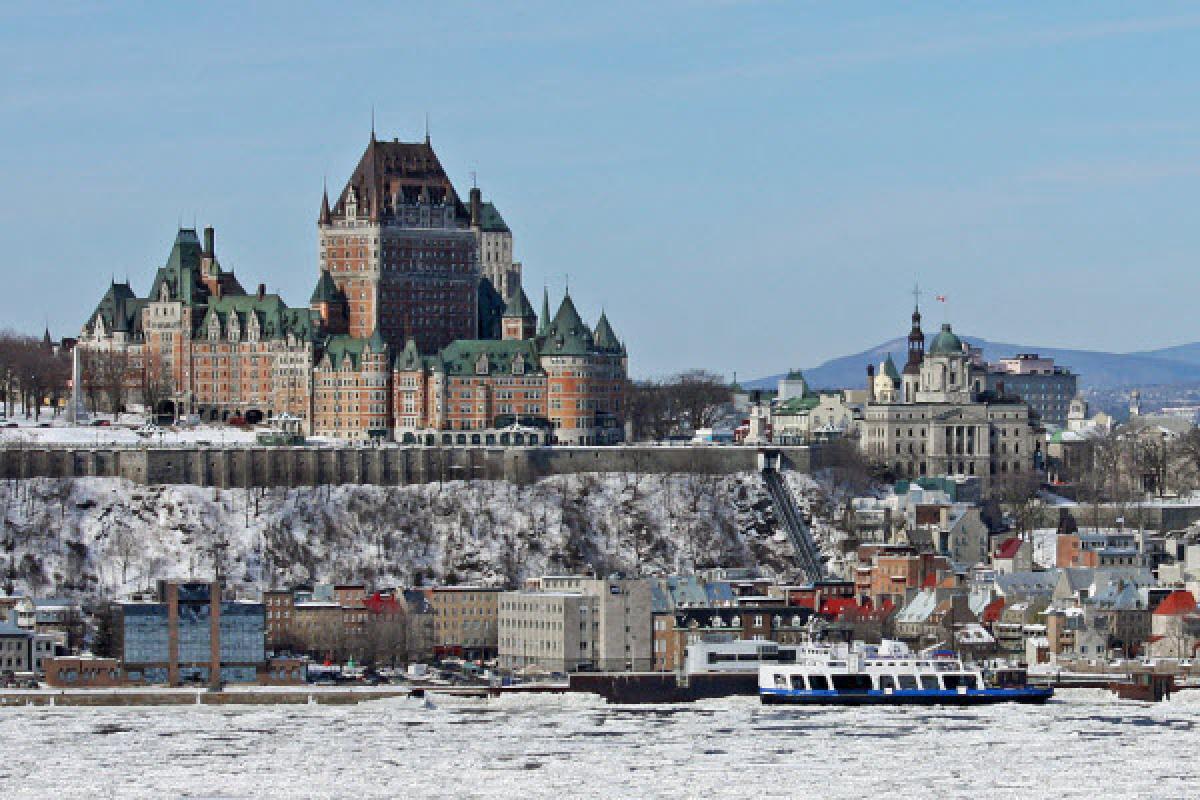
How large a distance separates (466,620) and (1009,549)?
36.6 meters

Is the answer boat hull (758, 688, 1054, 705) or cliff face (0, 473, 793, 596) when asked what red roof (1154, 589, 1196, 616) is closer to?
boat hull (758, 688, 1054, 705)

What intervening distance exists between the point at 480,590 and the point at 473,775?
2251 inches

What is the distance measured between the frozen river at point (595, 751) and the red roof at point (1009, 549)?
154 feet

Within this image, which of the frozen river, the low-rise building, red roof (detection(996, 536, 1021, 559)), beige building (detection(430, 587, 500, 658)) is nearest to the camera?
the frozen river

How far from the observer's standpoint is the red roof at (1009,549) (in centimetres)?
19312

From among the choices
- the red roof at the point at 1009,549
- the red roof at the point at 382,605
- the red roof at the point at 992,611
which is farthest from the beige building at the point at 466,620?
the red roof at the point at 1009,549

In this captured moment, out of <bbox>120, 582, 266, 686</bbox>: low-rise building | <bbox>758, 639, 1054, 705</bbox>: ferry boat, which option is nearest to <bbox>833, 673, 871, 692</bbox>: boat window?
<bbox>758, 639, 1054, 705</bbox>: ferry boat

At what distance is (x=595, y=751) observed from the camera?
404 feet

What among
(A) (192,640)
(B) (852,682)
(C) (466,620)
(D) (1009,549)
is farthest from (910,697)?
(D) (1009,549)

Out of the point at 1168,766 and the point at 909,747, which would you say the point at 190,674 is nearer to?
the point at 909,747

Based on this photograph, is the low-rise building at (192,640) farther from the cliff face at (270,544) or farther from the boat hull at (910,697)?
the cliff face at (270,544)

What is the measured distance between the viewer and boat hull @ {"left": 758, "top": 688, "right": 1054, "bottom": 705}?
14400 centimetres

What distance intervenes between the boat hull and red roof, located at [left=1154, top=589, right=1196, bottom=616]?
69.7ft

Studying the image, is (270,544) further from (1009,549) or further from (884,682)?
(884,682)
